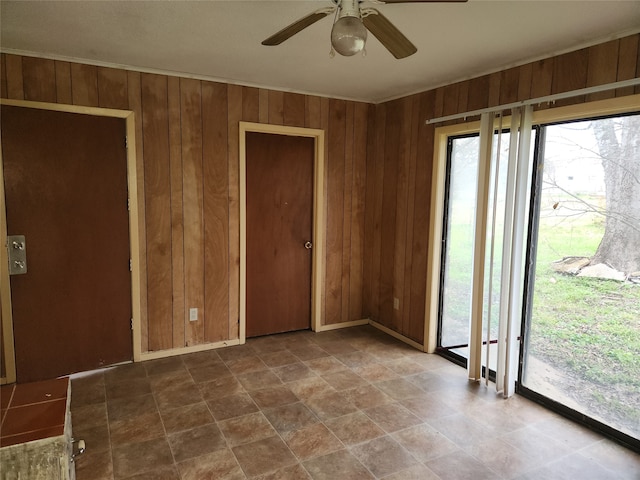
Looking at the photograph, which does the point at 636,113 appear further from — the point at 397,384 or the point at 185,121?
the point at 185,121

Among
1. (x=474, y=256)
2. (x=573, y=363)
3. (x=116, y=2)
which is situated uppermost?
(x=116, y=2)

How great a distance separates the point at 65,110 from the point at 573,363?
4.13m

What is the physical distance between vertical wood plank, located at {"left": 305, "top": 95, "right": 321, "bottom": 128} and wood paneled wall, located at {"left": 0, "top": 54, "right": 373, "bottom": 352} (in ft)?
0.03

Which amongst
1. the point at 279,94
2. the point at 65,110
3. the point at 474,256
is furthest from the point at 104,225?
the point at 474,256

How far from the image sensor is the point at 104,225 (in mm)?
Result: 3283

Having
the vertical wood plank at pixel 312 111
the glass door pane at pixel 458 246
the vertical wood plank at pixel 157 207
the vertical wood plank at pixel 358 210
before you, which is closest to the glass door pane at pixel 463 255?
the glass door pane at pixel 458 246

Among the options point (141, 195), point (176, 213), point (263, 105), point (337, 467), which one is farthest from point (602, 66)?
point (141, 195)

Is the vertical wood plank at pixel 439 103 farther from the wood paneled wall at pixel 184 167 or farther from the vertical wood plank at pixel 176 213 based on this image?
the vertical wood plank at pixel 176 213

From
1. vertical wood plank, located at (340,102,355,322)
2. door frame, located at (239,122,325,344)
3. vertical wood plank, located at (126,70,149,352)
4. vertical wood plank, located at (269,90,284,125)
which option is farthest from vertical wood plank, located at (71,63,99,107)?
vertical wood plank, located at (340,102,355,322)

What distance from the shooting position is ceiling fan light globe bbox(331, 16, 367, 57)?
1543mm

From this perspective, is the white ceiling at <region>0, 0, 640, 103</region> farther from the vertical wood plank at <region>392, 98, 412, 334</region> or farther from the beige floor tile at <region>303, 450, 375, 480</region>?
the beige floor tile at <region>303, 450, 375, 480</region>

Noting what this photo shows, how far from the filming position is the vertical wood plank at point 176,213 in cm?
345

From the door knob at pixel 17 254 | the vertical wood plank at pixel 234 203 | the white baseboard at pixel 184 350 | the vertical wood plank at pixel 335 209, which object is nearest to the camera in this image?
the door knob at pixel 17 254

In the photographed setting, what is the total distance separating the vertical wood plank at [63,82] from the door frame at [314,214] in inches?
53.6
